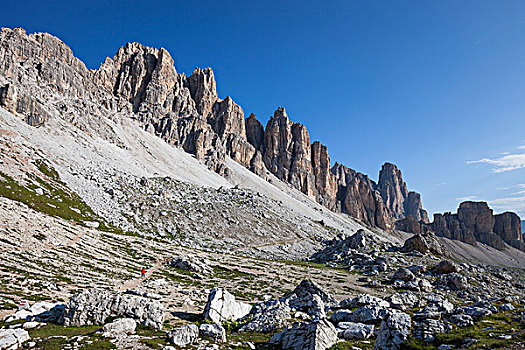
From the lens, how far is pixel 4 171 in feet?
208

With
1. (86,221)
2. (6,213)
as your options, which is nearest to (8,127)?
(86,221)

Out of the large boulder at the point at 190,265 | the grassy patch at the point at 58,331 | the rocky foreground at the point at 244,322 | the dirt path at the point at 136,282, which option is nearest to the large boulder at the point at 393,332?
the rocky foreground at the point at 244,322

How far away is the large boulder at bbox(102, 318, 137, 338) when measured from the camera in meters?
17.7

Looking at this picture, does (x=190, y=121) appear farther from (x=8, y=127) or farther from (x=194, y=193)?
(x=8, y=127)

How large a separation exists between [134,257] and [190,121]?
139 meters

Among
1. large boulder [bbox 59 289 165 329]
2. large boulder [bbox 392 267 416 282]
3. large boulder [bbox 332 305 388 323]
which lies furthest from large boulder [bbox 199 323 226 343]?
large boulder [bbox 392 267 416 282]

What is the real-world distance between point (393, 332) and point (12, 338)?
2133 centimetres

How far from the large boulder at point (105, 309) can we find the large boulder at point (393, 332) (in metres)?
15.6

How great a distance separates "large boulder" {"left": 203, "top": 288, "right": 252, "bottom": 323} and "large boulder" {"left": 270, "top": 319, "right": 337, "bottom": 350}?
8.14 metres

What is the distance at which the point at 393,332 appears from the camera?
15688 mm

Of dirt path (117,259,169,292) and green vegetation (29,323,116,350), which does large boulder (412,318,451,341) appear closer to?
green vegetation (29,323,116,350)

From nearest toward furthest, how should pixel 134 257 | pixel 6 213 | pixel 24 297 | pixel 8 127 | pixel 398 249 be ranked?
pixel 24 297
pixel 6 213
pixel 134 257
pixel 8 127
pixel 398 249

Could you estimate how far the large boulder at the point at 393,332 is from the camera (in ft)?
50.1

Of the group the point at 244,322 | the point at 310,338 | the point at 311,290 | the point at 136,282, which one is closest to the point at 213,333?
the point at 244,322
